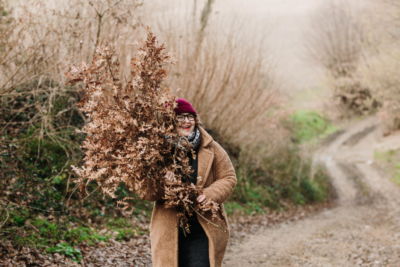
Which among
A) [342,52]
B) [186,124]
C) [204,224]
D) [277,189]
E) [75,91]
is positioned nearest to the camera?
[204,224]

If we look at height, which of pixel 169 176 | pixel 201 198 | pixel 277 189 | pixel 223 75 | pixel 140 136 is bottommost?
pixel 277 189

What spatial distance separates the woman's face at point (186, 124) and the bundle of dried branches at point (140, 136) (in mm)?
172

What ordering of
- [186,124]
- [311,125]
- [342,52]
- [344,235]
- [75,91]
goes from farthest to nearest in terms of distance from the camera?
[342,52] < [311,125] < [344,235] < [75,91] < [186,124]

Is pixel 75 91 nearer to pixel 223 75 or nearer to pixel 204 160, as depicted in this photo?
pixel 223 75

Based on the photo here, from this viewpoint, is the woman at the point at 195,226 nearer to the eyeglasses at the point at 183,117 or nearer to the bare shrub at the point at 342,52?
the eyeglasses at the point at 183,117

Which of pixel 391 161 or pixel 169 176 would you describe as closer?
pixel 169 176

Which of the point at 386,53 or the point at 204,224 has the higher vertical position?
the point at 386,53

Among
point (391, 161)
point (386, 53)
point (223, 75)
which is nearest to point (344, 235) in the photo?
point (223, 75)

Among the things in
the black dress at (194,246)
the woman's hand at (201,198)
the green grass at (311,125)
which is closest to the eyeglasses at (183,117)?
the black dress at (194,246)

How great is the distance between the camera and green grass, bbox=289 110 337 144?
1134 inches

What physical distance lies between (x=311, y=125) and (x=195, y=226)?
28.9 meters

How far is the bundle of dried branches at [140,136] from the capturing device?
316 cm

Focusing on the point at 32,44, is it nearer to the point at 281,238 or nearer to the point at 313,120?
the point at 281,238

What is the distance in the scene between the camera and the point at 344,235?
33.1 ft
